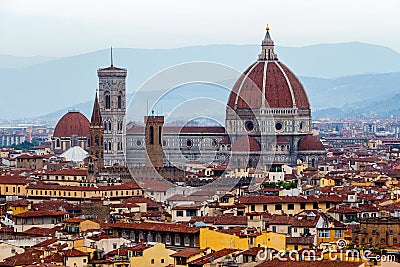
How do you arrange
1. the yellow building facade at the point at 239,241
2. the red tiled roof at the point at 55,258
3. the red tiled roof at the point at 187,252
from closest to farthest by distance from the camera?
the red tiled roof at the point at 55,258, the red tiled roof at the point at 187,252, the yellow building facade at the point at 239,241

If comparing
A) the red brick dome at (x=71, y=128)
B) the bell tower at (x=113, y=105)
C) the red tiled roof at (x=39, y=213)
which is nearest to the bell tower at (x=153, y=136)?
the bell tower at (x=113, y=105)

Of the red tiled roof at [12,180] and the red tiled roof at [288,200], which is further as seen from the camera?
the red tiled roof at [12,180]

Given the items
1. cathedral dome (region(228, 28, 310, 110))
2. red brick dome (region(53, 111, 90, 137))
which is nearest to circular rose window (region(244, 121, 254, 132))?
cathedral dome (region(228, 28, 310, 110))

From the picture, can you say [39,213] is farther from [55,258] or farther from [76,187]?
[76,187]

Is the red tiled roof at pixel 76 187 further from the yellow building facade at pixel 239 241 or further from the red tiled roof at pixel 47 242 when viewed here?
the yellow building facade at pixel 239 241

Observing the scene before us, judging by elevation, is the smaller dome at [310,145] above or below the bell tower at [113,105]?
below

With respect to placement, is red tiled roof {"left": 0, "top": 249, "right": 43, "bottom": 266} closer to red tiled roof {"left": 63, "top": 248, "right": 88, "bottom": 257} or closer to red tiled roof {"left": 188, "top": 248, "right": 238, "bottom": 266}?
red tiled roof {"left": 63, "top": 248, "right": 88, "bottom": 257}

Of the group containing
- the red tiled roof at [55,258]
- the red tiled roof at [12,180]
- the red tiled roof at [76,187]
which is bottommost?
the red tiled roof at [55,258]
